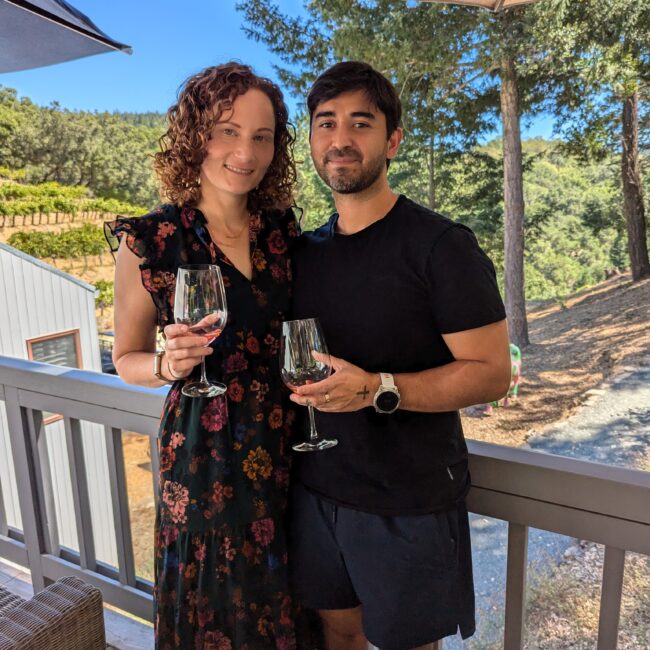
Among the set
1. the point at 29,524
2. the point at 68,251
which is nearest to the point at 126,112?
the point at 68,251

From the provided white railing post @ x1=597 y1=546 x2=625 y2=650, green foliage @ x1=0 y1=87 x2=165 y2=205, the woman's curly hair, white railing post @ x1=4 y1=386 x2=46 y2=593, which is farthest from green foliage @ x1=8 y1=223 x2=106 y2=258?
white railing post @ x1=597 y1=546 x2=625 y2=650

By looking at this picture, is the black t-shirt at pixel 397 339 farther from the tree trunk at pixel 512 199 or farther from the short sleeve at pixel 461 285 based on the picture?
the tree trunk at pixel 512 199

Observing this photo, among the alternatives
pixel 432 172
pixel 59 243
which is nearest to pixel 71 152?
pixel 59 243

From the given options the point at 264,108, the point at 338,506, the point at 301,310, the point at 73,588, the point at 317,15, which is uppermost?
the point at 317,15

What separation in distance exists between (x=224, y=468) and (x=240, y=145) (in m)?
0.68

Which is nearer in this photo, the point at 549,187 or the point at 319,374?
the point at 319,374

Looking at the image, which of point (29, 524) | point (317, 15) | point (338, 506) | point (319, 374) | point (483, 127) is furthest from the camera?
point (483, 127)

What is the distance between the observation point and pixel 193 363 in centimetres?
107

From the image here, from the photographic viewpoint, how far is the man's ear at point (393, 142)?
134 centimetres

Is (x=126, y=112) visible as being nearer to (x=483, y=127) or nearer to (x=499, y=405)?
(x=483, y=127)

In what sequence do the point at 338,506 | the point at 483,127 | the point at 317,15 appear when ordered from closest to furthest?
the point at 338,506 < the point at 317,15 < the point at 483,127

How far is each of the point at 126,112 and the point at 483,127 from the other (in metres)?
14.9

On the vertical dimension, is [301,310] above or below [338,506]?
above

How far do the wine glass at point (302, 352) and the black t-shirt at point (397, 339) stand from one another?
0.60 feet
